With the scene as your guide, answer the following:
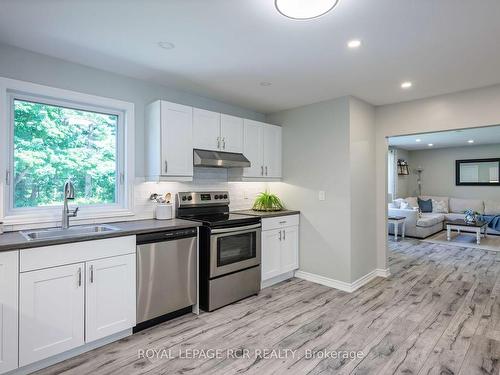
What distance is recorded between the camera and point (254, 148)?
4016 millimetres

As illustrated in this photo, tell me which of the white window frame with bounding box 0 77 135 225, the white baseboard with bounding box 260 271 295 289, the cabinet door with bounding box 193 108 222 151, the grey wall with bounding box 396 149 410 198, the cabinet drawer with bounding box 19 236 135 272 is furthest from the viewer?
the grey wall with bounding box 396 149 410 198

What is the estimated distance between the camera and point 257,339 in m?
2.52

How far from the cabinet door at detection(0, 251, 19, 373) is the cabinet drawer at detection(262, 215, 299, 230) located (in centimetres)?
243

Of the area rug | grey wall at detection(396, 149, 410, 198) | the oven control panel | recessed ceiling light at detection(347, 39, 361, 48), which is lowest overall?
the area rug

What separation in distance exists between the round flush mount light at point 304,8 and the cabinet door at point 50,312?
89.9 inches

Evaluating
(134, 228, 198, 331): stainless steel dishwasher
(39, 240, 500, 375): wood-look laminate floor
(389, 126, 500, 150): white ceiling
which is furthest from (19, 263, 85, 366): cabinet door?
(389, 126, 500, 150): white ceiling

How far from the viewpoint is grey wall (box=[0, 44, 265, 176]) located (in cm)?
244

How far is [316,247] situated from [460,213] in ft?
21.5

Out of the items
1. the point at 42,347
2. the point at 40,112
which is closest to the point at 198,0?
the point at 40,112

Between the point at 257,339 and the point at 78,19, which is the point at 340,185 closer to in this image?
the point at 257,339

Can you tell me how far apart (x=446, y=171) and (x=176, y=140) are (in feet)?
30.0

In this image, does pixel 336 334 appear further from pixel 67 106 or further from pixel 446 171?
pixel 446 171

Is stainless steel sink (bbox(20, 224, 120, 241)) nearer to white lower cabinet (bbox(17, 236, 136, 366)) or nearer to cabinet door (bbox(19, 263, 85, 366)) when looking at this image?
white lower cabinet (bbox(17, 236, 136, 366))

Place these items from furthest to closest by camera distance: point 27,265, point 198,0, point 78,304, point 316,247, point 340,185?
1. point 316,247
2. point 340,185
3. point 78,304
4. point 27,265
5. point 198,0
